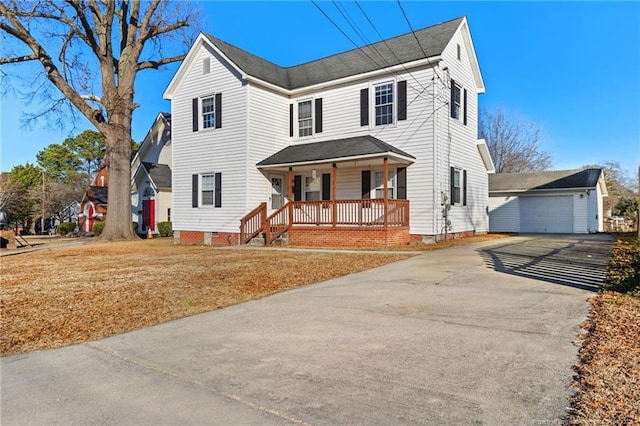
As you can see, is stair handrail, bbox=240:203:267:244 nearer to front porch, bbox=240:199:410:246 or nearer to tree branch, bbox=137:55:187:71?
front porch, bbox=240:199:410:246

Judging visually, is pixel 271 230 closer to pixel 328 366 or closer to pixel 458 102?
pixel 458 102

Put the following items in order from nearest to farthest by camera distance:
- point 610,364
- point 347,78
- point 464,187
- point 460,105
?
point 610,364, point 347,78, point 460,105, point 464,187

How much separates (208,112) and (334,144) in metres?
6.21

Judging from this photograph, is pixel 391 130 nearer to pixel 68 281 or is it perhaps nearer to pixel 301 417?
pixel 68 281

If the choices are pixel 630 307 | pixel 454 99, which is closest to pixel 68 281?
pixel 630 307

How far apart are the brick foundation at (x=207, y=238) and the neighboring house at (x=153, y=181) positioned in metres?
8.70

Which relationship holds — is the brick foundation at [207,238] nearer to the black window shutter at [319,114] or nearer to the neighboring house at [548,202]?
the black window shutter at [319,114]

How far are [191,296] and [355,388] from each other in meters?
4.30

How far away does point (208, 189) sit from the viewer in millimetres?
19000

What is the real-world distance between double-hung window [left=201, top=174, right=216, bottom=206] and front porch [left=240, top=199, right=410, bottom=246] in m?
2.76

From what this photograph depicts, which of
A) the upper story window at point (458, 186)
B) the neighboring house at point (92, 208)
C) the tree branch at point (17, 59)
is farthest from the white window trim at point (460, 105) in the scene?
the neighboring house at point (92, 208)

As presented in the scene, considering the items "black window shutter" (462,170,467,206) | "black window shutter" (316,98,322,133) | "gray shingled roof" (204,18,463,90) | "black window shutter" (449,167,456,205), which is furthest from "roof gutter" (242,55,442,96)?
"black window shutter" (462,170,467,206)

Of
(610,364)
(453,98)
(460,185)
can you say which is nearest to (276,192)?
(460,185)

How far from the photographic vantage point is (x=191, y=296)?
6.79 meters
